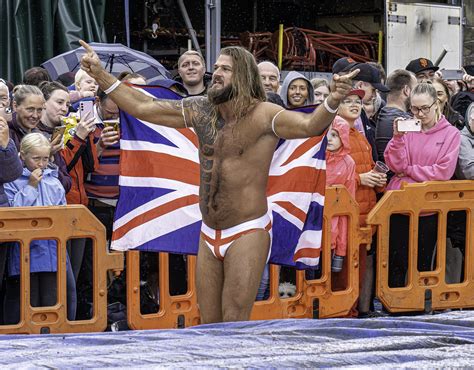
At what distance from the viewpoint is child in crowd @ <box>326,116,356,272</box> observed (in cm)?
800

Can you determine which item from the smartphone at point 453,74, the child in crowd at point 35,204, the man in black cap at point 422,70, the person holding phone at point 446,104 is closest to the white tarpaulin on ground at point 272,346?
the child in crowd at point 35,204

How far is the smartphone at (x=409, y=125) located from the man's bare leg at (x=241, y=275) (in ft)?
6.82

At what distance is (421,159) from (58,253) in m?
3.00

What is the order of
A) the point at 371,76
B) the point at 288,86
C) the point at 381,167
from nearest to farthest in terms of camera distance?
the point at 381,167
the point at 288,86
the point at 371,76

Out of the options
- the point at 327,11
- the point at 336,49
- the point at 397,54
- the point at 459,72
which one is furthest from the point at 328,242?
the point at 327,11

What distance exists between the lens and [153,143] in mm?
7020

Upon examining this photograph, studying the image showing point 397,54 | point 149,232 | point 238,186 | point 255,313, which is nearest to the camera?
point 238,186

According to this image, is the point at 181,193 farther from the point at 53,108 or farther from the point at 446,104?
the point at 446,104

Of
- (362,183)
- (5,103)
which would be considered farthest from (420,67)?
(5,103)

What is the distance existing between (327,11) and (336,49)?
1611 millimetres

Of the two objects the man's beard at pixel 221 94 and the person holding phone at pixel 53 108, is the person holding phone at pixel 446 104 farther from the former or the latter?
the man's beard at pixel 221 94

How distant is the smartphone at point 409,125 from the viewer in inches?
303

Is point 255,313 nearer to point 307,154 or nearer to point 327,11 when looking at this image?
point 307,154

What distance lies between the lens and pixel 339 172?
807cm
